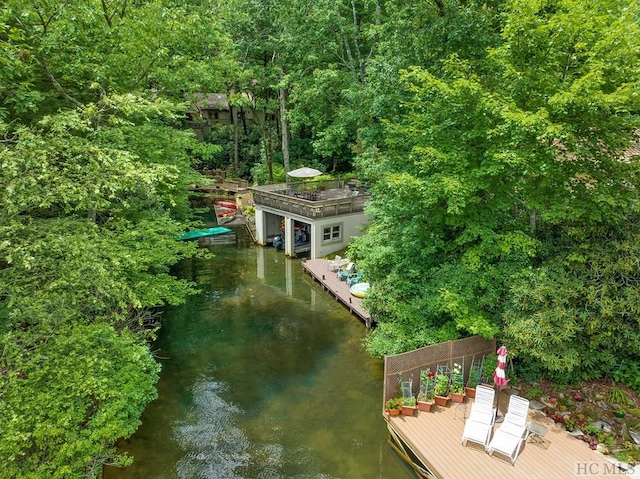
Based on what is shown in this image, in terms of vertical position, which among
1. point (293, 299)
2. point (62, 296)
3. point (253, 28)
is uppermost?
point (253, 28)

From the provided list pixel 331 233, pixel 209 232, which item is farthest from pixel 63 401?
pixel 209 232

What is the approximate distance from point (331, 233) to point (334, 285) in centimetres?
419

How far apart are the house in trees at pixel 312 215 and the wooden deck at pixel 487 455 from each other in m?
12.3

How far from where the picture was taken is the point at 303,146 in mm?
35406

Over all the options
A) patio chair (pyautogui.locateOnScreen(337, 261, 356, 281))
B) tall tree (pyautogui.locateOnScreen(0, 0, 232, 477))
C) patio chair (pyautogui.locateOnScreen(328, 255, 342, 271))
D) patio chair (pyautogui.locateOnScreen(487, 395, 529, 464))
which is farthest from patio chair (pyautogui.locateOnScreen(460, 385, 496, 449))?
patio chair (pyautogui.locateOnScreen(328, 255, 342, 271))

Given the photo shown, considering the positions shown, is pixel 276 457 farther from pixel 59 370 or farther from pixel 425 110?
pixel 425 110

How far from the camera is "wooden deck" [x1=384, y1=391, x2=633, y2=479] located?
24.9ft

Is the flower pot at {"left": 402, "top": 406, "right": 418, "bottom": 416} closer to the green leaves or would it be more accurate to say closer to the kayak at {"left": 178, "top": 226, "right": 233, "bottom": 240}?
the green leaves

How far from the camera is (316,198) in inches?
877

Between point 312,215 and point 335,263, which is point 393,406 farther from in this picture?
point 312,215

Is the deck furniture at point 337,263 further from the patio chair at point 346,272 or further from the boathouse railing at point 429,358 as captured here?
the boathouse railing at point 429,358

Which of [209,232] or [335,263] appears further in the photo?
[209,232]

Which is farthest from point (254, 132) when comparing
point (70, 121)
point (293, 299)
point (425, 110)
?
→ point (70, 121)

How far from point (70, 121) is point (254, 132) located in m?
33.3
